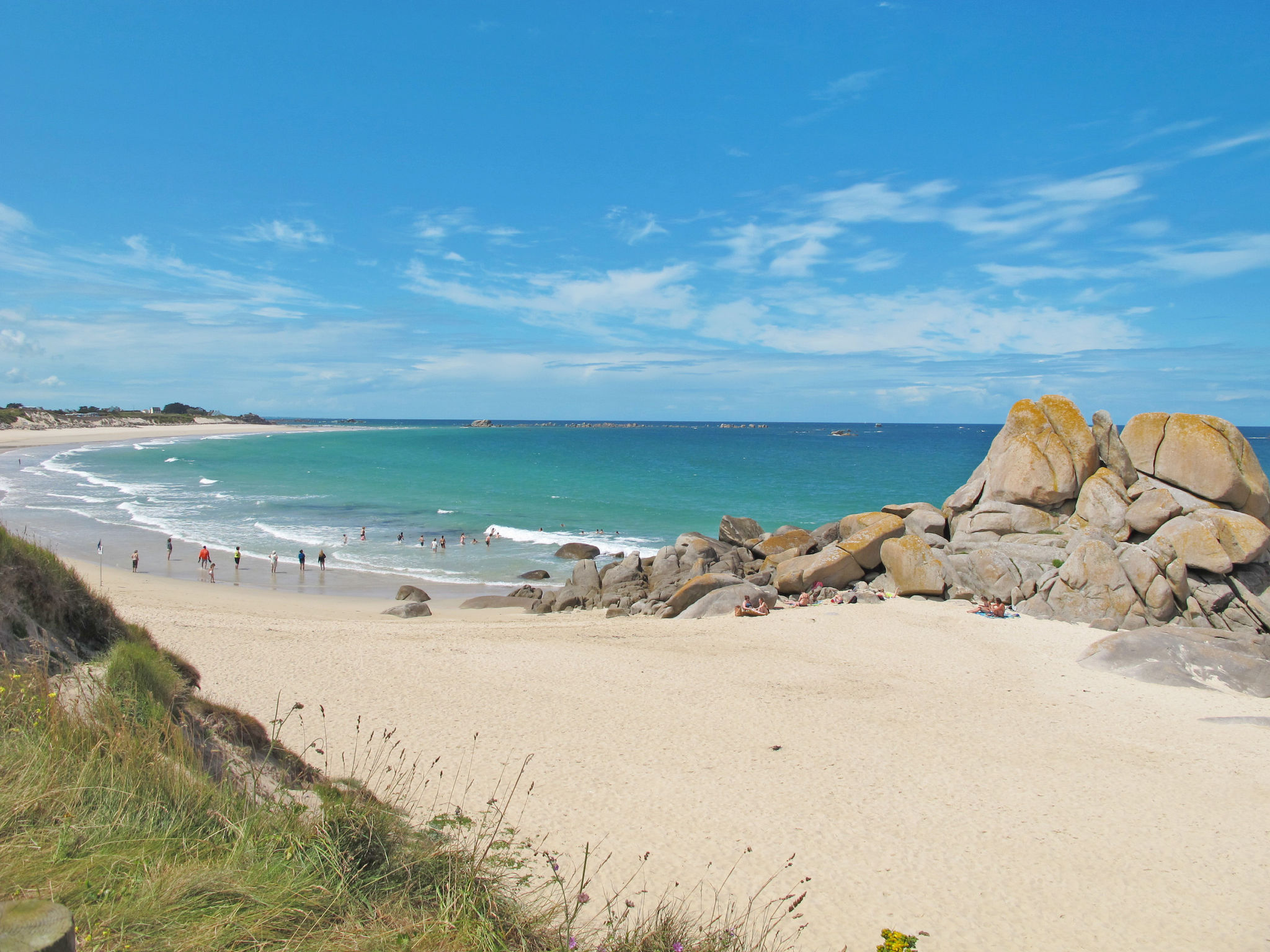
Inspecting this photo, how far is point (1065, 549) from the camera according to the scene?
67.3 ft

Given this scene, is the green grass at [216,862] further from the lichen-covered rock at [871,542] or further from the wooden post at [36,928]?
the lichen-covered rock at [871,542]

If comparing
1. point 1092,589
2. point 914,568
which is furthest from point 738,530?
point 1092,589

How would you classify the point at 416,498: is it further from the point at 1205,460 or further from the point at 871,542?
the point at 1205,460

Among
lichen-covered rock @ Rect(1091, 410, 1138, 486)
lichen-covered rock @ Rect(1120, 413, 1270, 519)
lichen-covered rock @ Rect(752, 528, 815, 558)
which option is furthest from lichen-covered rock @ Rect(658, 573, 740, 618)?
lichen-covered rock @ Rect(1120, 413, 1270, 519)

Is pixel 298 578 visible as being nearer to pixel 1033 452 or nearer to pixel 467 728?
pixel 467 728

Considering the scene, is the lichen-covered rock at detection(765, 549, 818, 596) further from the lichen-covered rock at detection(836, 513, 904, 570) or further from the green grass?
the green grass

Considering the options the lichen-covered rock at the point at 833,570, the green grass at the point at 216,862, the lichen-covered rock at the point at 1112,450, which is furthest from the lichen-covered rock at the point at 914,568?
the green grass at the point at 216,862

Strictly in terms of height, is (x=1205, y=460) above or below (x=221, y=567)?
above

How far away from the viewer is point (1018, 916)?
6.95 metres

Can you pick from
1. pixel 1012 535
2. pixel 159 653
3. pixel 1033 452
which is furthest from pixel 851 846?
pixel 1033 452

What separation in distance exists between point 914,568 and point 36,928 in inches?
829

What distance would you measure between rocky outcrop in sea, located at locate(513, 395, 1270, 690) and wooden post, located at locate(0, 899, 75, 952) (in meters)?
17.2

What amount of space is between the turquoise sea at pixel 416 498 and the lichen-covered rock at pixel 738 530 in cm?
429

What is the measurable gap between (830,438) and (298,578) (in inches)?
5778
